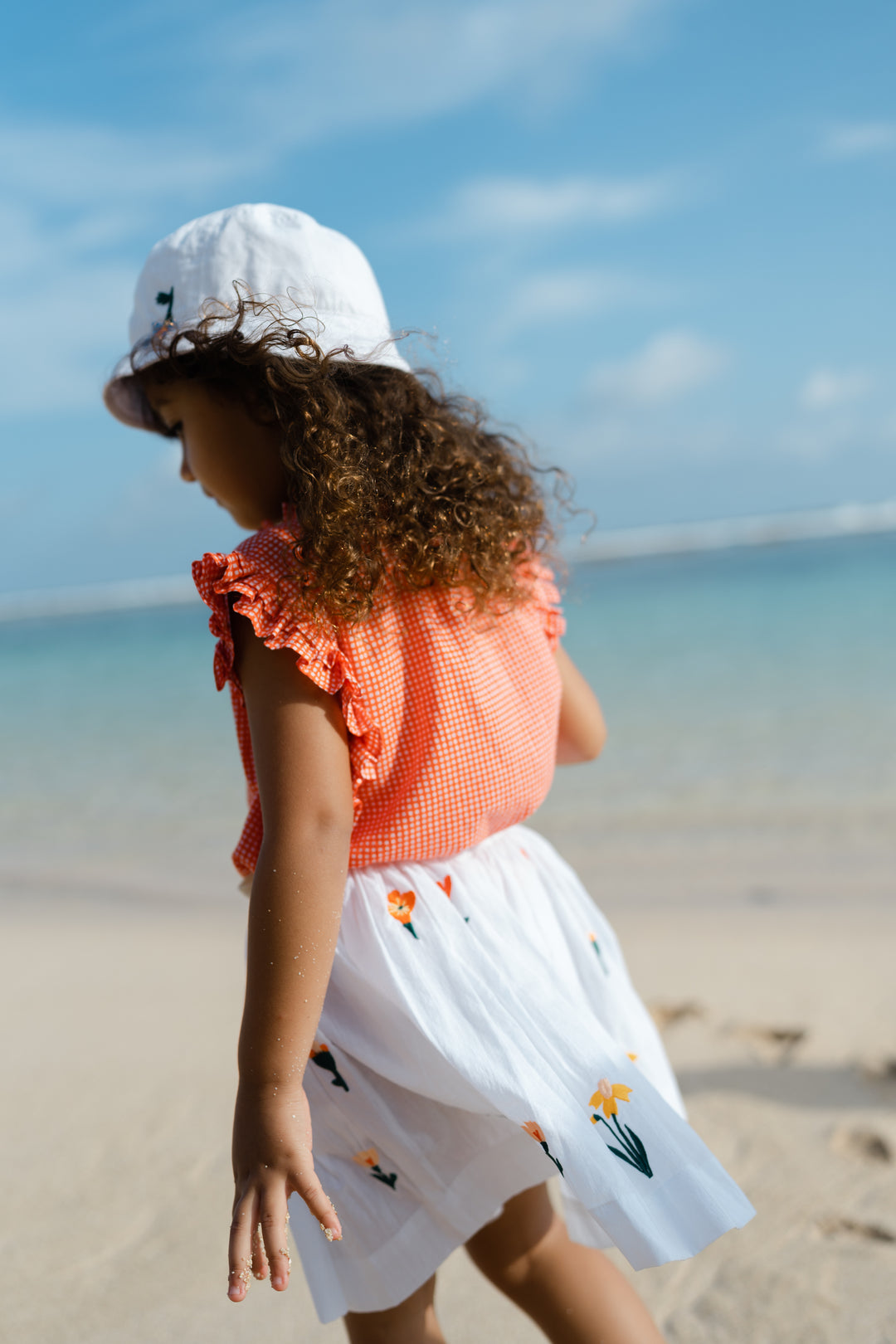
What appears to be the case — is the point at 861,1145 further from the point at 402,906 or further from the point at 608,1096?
the point at 402,906

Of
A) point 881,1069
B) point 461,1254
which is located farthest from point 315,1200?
point 881,1069

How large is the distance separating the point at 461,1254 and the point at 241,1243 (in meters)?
1.33

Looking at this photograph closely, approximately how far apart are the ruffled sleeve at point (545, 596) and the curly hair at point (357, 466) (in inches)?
4.2

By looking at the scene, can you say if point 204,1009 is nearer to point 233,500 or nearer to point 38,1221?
point 38,1221

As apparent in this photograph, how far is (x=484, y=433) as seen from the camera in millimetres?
1567

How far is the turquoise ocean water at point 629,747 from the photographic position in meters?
5.04

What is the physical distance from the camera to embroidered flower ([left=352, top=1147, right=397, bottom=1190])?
4.17 ft

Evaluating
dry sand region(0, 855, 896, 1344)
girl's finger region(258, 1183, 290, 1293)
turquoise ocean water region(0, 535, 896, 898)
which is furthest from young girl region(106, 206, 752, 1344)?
dry sand region(0, 855, 896, 1344)

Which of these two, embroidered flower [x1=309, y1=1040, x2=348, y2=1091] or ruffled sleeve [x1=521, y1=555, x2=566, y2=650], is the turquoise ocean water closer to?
ruffled sleeve [x1=521, y1=555, x2=566, y2=650]

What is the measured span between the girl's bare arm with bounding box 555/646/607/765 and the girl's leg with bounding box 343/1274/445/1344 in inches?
31.3

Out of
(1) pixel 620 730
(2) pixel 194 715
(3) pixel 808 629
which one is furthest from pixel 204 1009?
(3) pixel 808 629

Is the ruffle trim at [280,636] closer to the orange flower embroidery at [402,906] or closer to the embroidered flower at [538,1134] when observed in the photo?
the orange flower embroidery at [402,906]

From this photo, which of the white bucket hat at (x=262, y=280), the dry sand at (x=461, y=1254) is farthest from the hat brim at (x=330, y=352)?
the dry sand at (x=461, y=1254)

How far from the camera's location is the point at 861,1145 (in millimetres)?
2301
